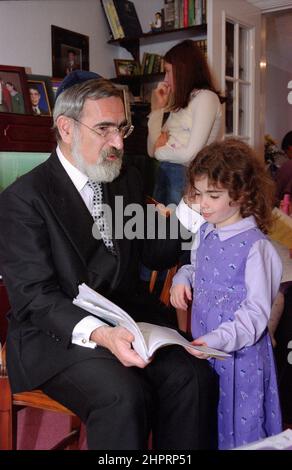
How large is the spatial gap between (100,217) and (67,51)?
2.08 meters

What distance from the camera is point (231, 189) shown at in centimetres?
147

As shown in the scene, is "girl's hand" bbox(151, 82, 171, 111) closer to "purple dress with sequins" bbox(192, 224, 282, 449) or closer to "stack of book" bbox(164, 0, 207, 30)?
"stack of book" bbox(164, 0, 207, 30)

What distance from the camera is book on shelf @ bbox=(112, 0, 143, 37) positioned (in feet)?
11.8

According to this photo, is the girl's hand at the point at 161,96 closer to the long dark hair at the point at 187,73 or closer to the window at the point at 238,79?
the long dark hair at the point at 187,73

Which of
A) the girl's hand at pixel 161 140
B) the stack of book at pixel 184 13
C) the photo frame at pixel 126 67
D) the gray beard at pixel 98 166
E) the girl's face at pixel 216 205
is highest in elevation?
the stack of book at pixel 184 13

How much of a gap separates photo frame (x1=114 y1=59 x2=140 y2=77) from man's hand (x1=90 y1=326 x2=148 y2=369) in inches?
109

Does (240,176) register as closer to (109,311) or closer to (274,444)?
(109,311)

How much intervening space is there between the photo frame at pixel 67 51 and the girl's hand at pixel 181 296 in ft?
6.90

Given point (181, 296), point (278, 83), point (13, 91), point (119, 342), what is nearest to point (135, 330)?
point (119, 342)

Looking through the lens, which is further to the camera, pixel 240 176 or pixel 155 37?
pixel 155 37

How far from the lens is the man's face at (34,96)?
2.73 metres

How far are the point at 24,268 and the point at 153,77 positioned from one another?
105 inches

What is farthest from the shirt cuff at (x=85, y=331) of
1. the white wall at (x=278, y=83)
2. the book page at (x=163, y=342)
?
the white wall at (x=278, y=83)

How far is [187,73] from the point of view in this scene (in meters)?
2.55
